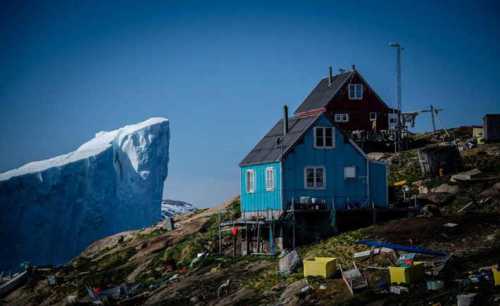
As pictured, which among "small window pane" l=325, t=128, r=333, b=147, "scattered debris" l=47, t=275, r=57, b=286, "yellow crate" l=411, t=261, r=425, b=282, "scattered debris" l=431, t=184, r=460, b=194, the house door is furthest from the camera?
the house door

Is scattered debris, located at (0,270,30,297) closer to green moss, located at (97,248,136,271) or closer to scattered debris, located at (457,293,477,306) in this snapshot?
green moss, located at (97,248,136,271)

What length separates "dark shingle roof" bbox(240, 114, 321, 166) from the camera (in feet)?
129

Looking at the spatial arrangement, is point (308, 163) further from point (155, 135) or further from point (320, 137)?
point (155, 135)

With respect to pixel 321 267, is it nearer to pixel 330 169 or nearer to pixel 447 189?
pixel 330 169

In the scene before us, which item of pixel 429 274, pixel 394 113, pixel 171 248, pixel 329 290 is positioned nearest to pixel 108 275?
pixel 171 248

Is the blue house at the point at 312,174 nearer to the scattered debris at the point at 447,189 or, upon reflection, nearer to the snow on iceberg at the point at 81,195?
the scattered debris at the point at 447,189

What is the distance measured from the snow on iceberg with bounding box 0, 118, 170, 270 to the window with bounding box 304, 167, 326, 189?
38.8 meters

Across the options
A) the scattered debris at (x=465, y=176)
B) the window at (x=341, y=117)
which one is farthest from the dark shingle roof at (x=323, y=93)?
the scattered debris at (x=465, y=176)

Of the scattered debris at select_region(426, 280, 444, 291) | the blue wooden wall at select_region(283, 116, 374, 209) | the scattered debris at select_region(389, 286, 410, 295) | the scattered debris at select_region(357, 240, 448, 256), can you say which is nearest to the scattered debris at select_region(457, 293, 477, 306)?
the scattered debris at select_region(426, 280, 444, 291)

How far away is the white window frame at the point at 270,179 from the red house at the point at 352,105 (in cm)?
1734

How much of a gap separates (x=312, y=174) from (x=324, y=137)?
2.04 m

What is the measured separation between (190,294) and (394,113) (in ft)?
98.6

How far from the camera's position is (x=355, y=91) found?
5716 cm

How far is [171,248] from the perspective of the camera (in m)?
44.1
